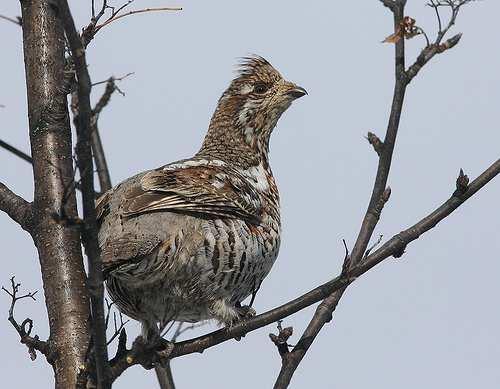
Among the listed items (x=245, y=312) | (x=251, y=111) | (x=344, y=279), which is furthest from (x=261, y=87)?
(x=344, y=279)

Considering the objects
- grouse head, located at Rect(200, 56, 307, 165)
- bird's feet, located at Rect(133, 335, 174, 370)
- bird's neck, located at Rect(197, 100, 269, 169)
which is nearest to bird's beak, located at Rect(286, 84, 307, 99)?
grouse head, located at Rect(200, 56, 307, 165)

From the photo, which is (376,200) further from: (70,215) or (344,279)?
(70,215)

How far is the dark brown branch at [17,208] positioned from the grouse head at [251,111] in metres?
3.56

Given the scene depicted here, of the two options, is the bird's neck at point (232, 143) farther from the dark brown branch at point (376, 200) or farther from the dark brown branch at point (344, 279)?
the dark brown branch at point (344, 279)

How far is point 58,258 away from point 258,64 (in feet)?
14.3

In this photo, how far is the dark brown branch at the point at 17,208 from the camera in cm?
548

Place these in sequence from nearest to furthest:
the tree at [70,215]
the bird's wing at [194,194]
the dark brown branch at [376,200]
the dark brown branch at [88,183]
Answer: the dark brown branch at [88,183] → the tree at [70,215] → the dark brown branch at [376,200] → the bird's wing at [194,194]

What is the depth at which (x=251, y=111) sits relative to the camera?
916 centimetres

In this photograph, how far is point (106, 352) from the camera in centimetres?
440

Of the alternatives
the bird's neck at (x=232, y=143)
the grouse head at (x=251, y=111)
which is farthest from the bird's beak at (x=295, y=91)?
the bird's neck at (x=232, y=143)

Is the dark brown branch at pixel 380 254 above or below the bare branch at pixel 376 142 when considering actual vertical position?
below

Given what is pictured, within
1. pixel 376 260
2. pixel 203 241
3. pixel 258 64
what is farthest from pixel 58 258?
pixel 258 64

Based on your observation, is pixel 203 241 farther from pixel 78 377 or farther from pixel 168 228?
pixel 78 377

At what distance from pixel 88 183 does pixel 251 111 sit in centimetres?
550
